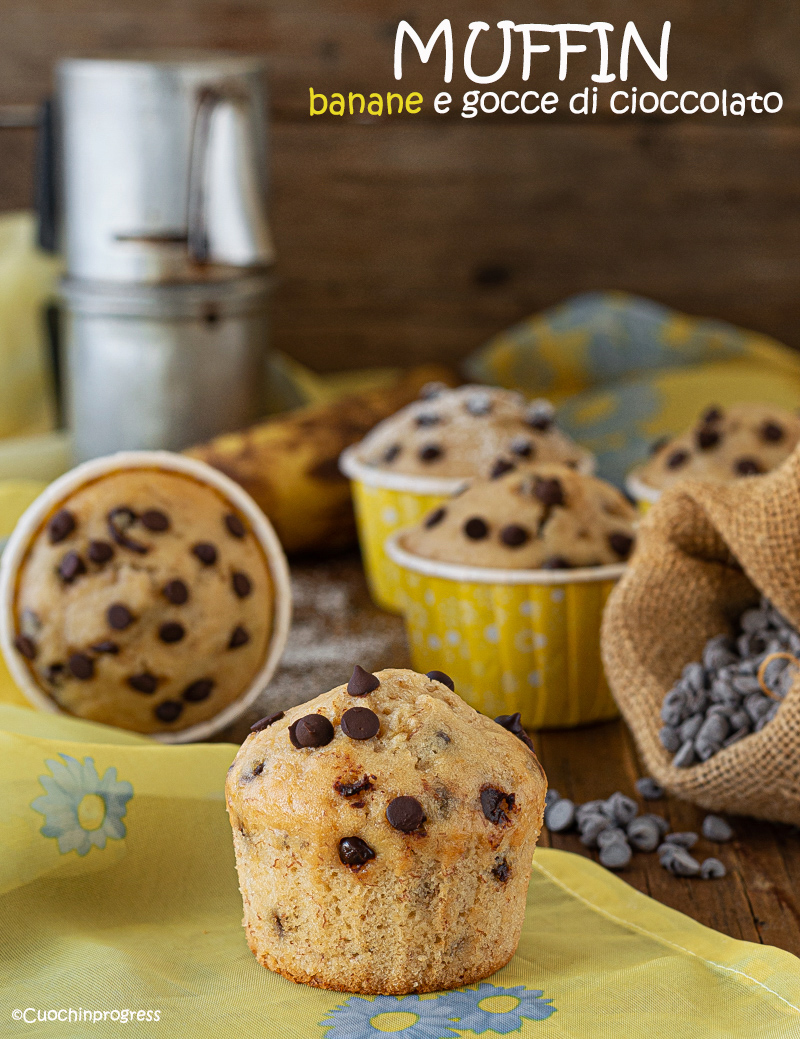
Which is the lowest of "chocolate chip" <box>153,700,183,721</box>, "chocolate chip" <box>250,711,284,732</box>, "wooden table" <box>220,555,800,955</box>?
"wooden table" <box>220,555,800,955</box>

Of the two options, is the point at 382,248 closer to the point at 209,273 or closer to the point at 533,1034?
the point at 209,273

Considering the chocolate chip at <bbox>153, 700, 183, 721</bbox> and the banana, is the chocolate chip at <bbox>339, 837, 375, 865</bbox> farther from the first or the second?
the banana

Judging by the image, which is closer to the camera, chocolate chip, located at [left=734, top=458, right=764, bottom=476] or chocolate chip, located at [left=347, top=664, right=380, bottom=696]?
chocolate chip, located at [left=347, top=664, right=380, bottom=696]

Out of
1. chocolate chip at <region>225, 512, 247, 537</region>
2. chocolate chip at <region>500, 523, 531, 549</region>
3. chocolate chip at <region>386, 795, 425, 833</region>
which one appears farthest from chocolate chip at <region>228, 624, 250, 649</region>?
chocolate chip at <region>386, 795, 425, 833</region>

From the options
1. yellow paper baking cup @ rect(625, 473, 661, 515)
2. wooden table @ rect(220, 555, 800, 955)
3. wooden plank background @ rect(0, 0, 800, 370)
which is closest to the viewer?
wooden table @ rect(220, 555, 800, 955)

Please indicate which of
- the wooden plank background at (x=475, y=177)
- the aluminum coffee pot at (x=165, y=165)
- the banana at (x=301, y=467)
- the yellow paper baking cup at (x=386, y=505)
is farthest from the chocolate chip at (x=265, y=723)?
the wooden plank background at (x=475, y=177)

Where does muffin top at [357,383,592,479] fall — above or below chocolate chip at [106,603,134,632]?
above

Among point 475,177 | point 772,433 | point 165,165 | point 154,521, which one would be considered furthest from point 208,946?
point 475,177
